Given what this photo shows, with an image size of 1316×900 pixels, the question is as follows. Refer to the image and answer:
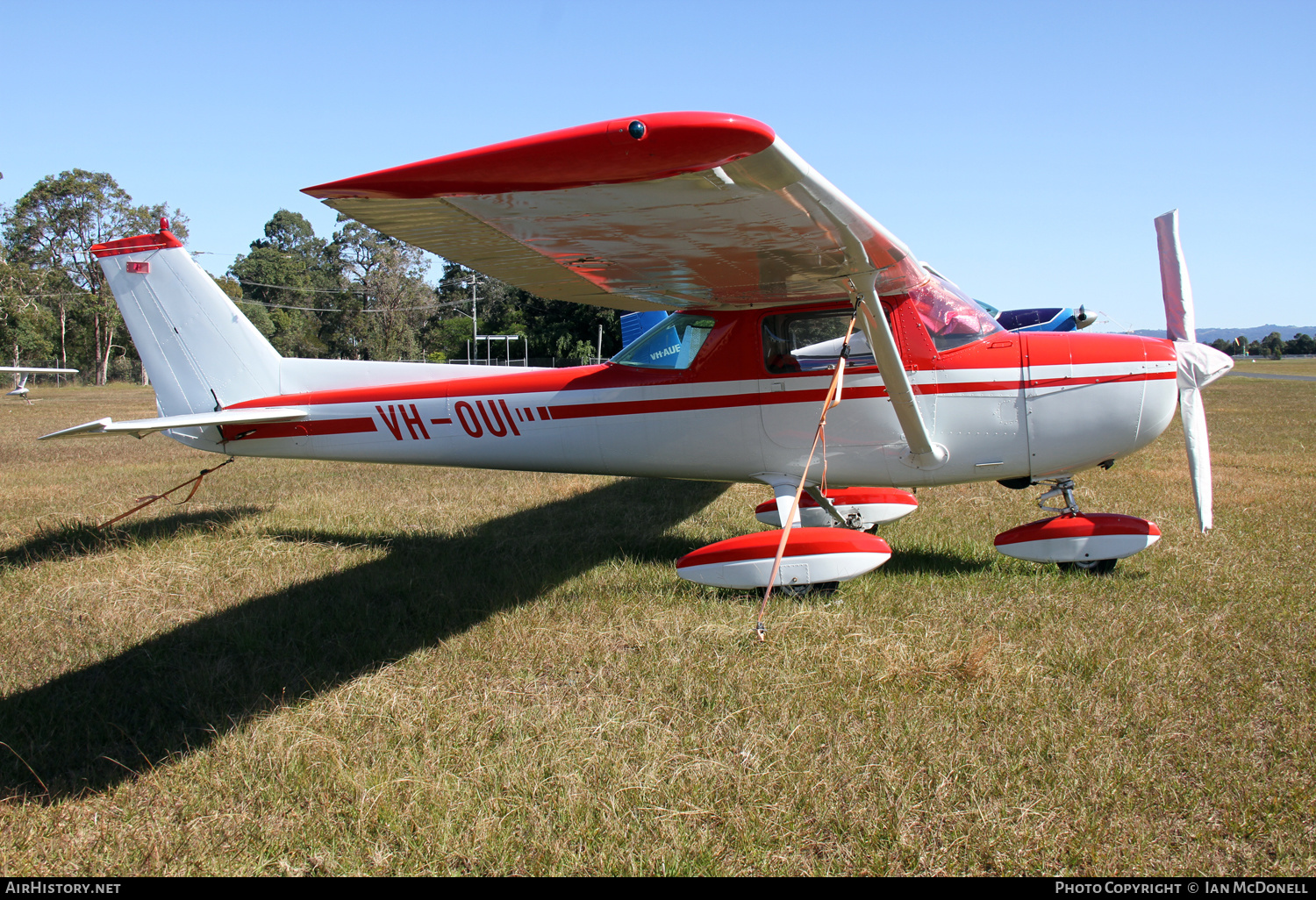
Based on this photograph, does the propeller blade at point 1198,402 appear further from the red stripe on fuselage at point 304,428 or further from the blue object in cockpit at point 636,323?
the blue object in cockpit at point 636,323

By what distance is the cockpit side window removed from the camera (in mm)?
5305

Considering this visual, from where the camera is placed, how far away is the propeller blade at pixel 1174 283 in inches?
209

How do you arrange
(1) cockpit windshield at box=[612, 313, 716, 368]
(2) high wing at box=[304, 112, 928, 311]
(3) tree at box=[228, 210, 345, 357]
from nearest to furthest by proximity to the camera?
(2) high wing at box=[304, 112, 928, 311] < (1) cockpit windshield at box=[612, 313, 716, 368] < (3) tree at box=[228, 210, 345, 357]

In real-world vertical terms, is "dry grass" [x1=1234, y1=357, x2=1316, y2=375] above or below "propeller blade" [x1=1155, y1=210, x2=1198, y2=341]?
above

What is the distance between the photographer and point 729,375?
17.8 feet

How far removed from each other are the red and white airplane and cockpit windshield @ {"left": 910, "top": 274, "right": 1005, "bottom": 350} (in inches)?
0.6

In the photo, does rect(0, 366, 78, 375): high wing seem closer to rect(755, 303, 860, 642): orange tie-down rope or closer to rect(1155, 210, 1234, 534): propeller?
rect(755, 303, 860, 642): orange tie-down rope

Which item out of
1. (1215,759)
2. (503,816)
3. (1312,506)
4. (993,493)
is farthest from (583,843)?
(1312,506)

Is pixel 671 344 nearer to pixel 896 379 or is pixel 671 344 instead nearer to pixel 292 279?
pixel 896 379

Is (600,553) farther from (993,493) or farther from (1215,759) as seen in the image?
(993,493)

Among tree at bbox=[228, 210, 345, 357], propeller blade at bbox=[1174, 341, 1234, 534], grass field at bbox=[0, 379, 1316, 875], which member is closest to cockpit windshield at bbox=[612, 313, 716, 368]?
grass field at bbox=[0, 379, 1316, 875]

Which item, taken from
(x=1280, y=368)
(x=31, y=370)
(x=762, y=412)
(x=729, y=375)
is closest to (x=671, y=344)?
(x=729, y=375)

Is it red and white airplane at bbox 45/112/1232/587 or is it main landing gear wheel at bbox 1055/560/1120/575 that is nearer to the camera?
red and white airplane at bbox 45/112/1232/587

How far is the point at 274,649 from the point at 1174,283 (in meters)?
6.40
